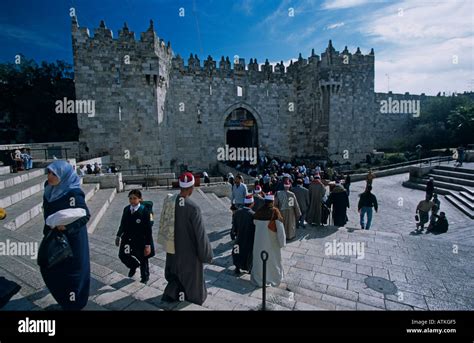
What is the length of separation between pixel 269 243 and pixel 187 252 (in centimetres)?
182

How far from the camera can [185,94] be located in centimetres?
2041

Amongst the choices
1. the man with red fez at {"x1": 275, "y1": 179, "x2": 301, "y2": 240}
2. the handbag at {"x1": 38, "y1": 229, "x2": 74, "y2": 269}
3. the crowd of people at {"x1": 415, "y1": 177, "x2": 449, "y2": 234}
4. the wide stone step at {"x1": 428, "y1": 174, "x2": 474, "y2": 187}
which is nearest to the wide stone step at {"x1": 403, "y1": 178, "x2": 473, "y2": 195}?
the wide stone step at {"x1": 428, "y1": 174, "x2": 474, "y2": 187}

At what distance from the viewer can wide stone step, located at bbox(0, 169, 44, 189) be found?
763 cm

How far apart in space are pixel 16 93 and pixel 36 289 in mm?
28099

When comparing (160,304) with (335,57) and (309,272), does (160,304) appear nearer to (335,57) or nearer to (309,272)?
(309,272)

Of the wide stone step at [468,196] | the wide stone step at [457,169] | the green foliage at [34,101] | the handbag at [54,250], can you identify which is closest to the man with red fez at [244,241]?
the handbag at [54,250]

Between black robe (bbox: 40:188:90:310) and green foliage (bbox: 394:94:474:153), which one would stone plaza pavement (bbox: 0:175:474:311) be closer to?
black robe (bbox: 40:188:90:310)

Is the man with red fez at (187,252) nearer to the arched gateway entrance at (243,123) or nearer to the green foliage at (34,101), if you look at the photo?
the arched gateway entrance at (243,123)

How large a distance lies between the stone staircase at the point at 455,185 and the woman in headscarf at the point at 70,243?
39.9 ft

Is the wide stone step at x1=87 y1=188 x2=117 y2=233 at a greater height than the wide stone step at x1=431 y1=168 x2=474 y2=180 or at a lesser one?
lesser

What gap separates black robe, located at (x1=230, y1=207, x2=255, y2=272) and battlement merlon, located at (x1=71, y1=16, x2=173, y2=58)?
15.1 meters

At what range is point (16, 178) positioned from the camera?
825 cm

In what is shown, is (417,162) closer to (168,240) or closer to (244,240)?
(244,240)
